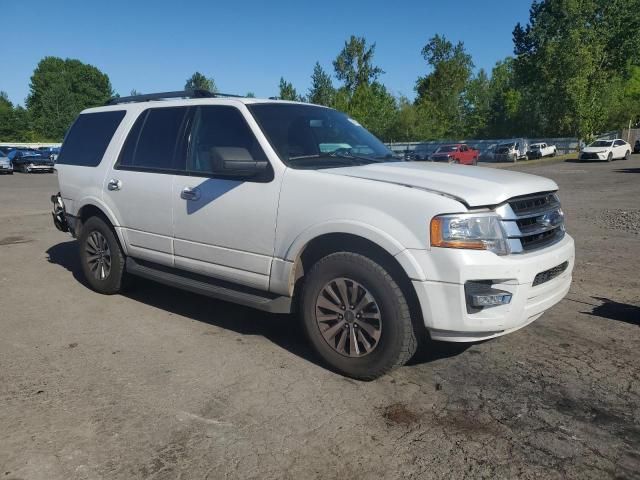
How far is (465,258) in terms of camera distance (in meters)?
3.12

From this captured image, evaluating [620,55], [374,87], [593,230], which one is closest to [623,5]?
[620,55]

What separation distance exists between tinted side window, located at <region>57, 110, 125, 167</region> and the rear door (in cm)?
39

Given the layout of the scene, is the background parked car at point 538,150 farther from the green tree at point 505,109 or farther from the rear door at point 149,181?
the rear door at point 149,181

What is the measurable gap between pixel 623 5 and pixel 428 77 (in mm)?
27431

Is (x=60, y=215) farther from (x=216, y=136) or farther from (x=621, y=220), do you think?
(x=621, y=220)

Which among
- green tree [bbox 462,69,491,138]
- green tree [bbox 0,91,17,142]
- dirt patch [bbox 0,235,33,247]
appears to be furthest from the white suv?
green tree [bbox 0,91,17,142]

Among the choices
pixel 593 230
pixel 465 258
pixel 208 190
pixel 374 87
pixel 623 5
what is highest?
pixel 623 5

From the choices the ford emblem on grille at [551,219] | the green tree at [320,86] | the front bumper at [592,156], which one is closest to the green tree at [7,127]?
the green tree at [320,86]

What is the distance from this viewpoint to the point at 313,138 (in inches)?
171

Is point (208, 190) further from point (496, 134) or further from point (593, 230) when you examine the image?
point (496, 134)

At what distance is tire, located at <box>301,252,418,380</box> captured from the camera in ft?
11.0

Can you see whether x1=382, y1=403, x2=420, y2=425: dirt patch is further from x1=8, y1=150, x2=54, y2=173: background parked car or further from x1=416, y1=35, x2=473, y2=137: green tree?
x1=416, y1=35, x2=473, y2=137: green tree

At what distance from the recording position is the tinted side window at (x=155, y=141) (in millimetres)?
4715

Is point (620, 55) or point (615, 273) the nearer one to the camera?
point (615, 273)
